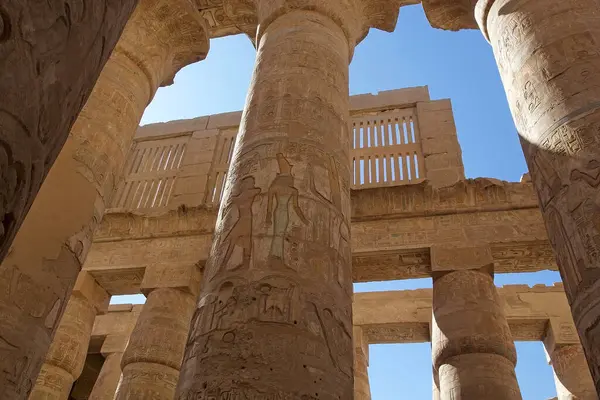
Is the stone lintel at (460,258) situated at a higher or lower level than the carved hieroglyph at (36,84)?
higher

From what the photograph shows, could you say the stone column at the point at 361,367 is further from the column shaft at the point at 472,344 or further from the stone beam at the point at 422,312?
the column shaft at the point at 472,344

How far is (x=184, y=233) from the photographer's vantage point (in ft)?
31.1

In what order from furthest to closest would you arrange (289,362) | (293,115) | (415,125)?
(415,125)
(293,115)
(289,362)

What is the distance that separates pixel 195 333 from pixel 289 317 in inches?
24.6

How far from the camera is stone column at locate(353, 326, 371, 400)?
9.43 metres

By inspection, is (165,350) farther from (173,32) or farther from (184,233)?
(173,32)

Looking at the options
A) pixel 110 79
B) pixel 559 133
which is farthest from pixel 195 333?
pixel 110 79

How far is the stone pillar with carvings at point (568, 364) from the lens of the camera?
843 centimetres

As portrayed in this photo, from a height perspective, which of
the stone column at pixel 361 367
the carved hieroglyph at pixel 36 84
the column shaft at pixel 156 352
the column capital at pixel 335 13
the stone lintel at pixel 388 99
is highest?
the stone lintel at pixel 388 99

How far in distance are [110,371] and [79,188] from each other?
6.25 metres

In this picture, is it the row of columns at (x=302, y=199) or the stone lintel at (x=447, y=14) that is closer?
the row of columns at (x=302, y=199)

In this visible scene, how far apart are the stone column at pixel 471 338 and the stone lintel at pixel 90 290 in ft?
19.0

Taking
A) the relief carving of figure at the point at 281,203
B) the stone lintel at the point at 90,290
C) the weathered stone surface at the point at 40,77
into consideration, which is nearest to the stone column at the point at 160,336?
the stone lintel at the point at 90,290

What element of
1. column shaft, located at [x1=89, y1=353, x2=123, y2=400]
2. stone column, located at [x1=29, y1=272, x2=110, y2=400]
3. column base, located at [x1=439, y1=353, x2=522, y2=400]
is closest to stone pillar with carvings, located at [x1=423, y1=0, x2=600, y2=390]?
column base, located at [x1=439, y1=353, x2=522, y2=400]
